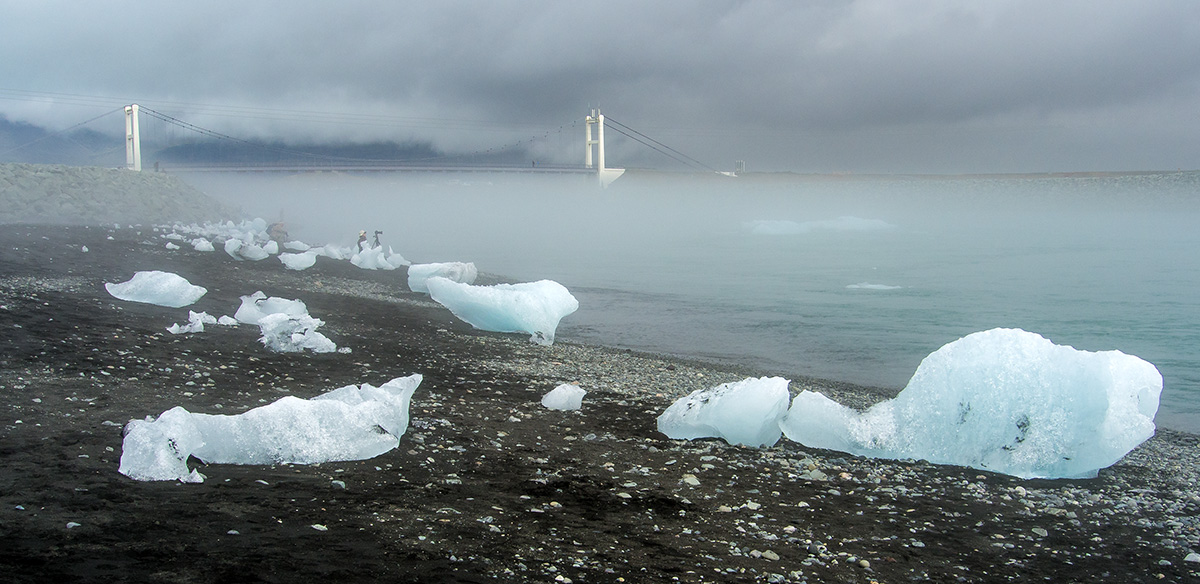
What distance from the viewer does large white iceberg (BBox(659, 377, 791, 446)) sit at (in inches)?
222

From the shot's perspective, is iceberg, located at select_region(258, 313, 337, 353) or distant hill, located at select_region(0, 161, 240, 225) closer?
iceberg, located at select_region(258, 313, 337, 353)

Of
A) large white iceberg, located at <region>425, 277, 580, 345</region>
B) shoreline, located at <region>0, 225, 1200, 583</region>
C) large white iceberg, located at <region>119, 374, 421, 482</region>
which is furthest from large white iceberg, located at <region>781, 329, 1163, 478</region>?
large white iceberg, located at <region>425, 277, 580, 345</region>

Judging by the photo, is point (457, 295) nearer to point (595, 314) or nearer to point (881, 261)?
point (595, 314)

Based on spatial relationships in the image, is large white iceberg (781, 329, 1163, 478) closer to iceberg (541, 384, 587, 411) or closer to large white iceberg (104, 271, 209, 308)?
iceberg (541, 384, 587, 411)

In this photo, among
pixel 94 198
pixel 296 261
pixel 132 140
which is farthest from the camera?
pixel 132 140

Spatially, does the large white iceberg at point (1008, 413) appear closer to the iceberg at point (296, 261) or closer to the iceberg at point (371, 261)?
the iceberg at point (296, 261)

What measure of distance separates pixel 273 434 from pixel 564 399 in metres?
2.53

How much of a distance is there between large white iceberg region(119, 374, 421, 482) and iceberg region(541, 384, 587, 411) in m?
1.54

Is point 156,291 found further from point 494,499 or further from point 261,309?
point 494,499

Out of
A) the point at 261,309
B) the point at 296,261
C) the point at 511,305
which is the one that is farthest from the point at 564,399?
the point at 296,261

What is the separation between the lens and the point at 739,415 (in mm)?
5652

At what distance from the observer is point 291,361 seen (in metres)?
7.26

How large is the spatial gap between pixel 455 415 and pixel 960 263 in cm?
3821

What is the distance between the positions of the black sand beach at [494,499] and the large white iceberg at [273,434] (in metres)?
0.11
